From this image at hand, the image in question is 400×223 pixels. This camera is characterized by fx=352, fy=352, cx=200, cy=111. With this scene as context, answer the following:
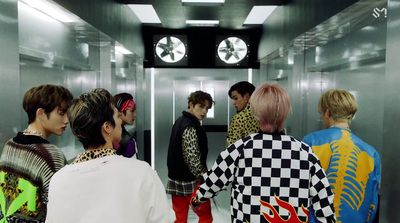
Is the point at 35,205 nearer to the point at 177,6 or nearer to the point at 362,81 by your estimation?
the point at 362,81

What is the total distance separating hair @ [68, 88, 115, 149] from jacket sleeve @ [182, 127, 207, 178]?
6.08 feet

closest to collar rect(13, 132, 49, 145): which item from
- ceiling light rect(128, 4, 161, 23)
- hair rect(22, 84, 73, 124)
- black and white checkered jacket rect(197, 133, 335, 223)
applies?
hair rect(22, 84, 73, 124)

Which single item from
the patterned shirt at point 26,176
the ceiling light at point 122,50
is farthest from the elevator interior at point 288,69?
the patterned shirt at point 26,176

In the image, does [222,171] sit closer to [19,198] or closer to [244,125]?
[19,198]

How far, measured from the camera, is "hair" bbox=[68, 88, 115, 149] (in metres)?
1.33

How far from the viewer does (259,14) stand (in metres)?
5.45

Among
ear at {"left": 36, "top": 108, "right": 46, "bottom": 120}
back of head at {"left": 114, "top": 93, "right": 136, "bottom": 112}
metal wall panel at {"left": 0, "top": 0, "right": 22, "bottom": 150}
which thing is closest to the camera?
ear at {"left": 36, "top": 108, "right": 46, "bottom": 120}

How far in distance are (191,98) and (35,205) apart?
6.62 feet

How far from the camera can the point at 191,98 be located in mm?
3422

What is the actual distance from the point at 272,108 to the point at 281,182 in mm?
370

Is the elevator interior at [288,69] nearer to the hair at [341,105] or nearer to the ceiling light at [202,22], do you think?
the hair at [341,105]

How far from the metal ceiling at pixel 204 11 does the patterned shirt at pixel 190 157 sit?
228 cm

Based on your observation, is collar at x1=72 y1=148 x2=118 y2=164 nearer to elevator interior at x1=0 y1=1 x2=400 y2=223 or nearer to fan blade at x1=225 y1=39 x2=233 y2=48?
elevator interior at x1=0 y1=1 x2=400 y2=223

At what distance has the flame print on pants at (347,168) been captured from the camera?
2104mm
